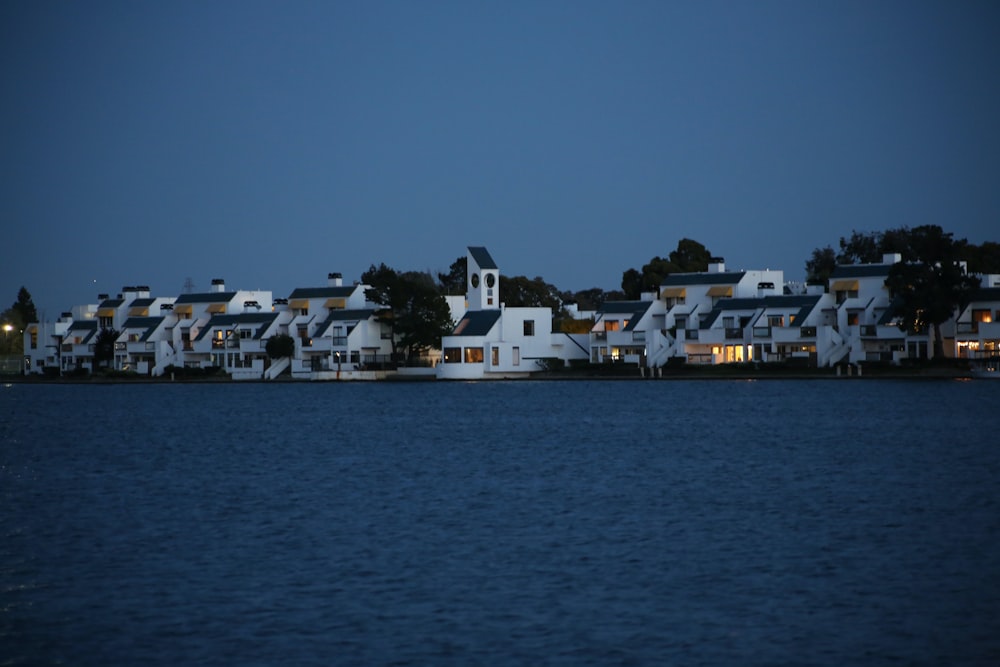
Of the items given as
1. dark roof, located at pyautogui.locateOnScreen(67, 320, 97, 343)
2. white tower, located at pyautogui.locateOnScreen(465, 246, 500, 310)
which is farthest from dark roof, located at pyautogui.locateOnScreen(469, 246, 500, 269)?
dark roof, located at pyautogui.locateOnScreen(67, 320, 97, 343)

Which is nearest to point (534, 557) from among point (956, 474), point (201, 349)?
point (956, 474)

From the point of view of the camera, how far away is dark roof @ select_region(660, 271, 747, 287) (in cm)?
10512

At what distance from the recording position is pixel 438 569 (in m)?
21.5

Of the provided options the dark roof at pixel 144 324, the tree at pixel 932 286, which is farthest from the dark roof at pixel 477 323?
the dark roof at pixel 144 324

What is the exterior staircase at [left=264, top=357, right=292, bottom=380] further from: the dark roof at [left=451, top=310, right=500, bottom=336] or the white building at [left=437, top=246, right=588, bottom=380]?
the dark roof at [left=451, top=310, right=500, bottom=336]

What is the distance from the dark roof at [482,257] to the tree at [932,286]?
3313 cm

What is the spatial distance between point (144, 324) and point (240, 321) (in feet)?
43.7

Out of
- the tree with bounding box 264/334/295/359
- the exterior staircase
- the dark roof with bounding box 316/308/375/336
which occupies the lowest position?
the exterior staircase

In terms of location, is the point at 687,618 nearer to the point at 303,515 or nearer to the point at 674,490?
the point at 303,515

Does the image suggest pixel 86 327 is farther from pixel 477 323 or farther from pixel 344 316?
pixel 477 323

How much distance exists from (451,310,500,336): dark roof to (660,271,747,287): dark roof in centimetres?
1486

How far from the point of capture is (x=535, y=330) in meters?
105

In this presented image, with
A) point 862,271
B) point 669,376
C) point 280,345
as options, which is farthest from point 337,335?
point 862,271

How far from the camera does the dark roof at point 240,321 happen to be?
117938mm
